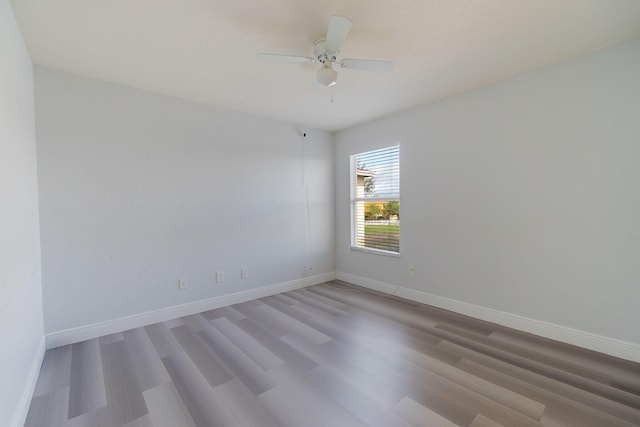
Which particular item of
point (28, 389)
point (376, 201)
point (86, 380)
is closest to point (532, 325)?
point (376, 201)

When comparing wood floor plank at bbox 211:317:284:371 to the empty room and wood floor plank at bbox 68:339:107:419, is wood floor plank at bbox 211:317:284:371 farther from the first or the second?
wood floor plank at bbox 68:339:107:419

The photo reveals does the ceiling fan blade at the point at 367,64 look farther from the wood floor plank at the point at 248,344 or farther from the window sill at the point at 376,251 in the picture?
the window sill at the point at 376,251

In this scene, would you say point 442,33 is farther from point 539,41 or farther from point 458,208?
point 458,208

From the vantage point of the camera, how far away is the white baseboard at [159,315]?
8.29 ft

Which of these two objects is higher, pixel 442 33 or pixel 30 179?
pixel 442 33

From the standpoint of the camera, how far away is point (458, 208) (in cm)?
315

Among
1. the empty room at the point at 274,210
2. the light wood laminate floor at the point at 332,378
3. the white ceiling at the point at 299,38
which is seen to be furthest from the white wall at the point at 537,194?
the light wood laminate floor at the point at 332,378

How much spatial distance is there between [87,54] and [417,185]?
3452mm

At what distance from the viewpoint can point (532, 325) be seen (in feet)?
8.62

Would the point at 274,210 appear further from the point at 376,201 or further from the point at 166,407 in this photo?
the point at 166,407

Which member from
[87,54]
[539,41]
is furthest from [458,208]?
[87,54]

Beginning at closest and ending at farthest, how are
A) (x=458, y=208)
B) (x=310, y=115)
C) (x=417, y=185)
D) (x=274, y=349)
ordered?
(x=274, y=349) < (x=458, y=208) < (x=417, y=185) < (x=310, y=115)

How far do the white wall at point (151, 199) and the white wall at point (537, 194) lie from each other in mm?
1841

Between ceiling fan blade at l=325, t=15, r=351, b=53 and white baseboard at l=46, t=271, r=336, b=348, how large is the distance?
9.73 ft
